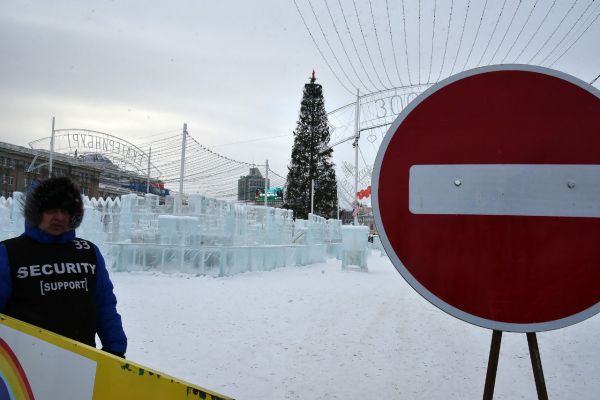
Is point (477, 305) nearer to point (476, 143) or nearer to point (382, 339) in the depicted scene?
point (476, 143)

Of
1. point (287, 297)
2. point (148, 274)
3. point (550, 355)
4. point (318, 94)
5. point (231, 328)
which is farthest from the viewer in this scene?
point (318, 94)

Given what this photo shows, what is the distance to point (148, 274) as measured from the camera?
1154 cm

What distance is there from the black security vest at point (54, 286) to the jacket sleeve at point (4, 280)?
0.02 m

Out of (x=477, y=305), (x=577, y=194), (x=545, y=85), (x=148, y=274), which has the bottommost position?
(x=148, y=274)

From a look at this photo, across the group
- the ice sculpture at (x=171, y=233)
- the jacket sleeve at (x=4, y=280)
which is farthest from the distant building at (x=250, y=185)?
the jacket sleeve at (x=4, y=280)

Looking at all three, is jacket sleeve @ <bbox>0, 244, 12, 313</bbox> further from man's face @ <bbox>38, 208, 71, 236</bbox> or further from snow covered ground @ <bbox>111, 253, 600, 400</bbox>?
snow covered ground @ <bbox>111, 253, 600, 400</bbox>

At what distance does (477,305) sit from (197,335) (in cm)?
448

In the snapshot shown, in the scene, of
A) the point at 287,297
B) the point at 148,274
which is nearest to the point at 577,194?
the point at 287,297

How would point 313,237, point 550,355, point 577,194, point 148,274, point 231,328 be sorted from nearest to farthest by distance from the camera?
point 577,194 → point 550,355 → point 231,328 → point 148,274 → point 313,237

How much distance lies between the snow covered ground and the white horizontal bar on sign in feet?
8.33

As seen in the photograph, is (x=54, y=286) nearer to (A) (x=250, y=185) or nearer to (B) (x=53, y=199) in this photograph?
(B) (x=53, y=199)

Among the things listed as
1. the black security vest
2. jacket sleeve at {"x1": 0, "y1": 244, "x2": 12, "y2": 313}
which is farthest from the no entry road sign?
jacket sleeve at {"x1": 0, "y1": 244, "x2": 12, "y2": 313}

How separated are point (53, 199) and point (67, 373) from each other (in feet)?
2.97

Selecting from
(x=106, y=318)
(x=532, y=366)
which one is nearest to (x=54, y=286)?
(x=106, y=318)
